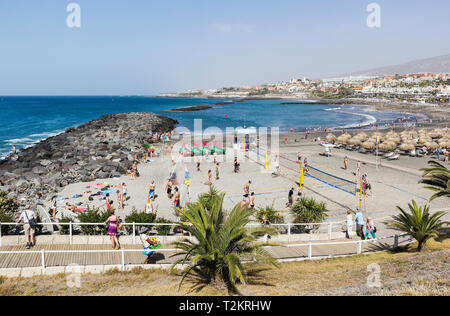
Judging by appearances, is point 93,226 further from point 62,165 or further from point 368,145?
point 368,145

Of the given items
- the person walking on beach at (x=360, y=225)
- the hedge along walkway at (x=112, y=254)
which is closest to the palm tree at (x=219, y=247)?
the hedge along walkway at (x=112, y=254)

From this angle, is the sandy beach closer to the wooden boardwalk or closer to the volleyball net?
the volleyball net

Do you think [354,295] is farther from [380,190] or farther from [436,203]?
[380,190]

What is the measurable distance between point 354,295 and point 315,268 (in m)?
2.56

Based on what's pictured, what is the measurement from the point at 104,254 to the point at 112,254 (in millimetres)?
211

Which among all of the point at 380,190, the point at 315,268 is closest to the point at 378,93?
the point at 380,190

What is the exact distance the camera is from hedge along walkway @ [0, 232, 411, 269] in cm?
818

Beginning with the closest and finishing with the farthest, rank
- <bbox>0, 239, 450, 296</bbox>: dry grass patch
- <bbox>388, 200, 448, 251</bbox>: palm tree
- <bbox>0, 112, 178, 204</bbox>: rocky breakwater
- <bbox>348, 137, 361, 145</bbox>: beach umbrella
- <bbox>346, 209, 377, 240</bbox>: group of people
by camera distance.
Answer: <bbox>0, 239, 450, 296</bbox>: dry grass patch, <bbox>388, 200, 448, 251</bbox>: palm tree, <bbox>346, 209, 377, 240</bbox>: group of people, <bbox>0, 112, 178, 204</bbox>: rocky breakwater, <bbox>348, 137, 361, 145</bbox>: beach umbrella

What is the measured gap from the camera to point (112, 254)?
29.2 feet

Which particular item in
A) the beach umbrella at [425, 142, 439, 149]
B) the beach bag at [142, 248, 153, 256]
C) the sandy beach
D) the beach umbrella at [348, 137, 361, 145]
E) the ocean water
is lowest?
the sandy beach

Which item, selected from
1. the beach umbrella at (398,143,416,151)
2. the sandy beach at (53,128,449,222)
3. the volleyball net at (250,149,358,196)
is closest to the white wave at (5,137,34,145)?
the sandy beach at (53,128,449,222)

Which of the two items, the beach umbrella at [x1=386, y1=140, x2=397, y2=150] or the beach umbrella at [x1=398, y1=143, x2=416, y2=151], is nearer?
the beach umbrella at [x1=398, y1=143, x2=416, y2=151]

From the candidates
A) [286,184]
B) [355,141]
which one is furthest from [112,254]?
[355,141]
